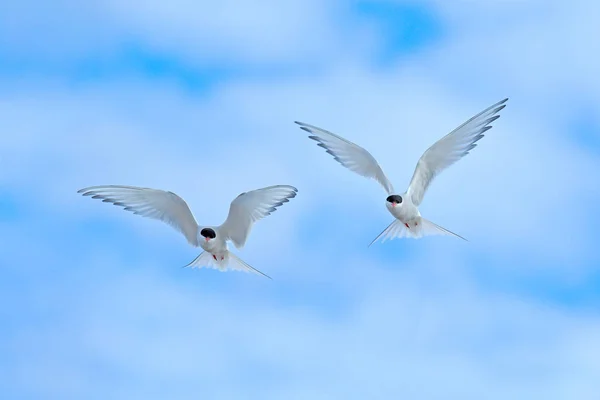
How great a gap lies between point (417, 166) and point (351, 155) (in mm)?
955

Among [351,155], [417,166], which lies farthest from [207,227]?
[417,166]

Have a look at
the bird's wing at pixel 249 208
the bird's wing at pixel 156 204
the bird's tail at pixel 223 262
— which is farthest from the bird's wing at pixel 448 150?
the bird's wing at pixel 156 204

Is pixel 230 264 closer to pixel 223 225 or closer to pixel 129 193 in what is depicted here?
pixel 223 225

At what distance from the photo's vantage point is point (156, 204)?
44.7 ft

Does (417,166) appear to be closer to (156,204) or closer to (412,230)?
(412,230)

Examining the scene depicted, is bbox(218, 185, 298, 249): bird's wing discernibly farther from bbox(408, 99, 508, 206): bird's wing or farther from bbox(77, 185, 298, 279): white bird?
bbox(408, 99, 508, 206): bird's wing

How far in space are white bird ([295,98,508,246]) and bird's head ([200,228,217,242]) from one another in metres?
1.84

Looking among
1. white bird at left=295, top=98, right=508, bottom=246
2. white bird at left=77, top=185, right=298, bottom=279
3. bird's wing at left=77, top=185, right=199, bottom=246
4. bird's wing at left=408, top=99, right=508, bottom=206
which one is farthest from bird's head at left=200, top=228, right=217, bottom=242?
bird's wing at left=408, top=99, right=508, bottom=206

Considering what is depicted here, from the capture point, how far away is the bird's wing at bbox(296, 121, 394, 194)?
13.4 metres

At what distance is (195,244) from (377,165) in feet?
9.03

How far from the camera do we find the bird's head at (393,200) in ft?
43.7

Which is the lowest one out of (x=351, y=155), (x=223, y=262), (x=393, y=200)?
(x=223, y=262)

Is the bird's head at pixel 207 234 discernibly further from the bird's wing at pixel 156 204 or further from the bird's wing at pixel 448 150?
the bird's wing at pixel 448 150

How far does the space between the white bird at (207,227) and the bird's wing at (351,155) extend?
1016 millimetres
